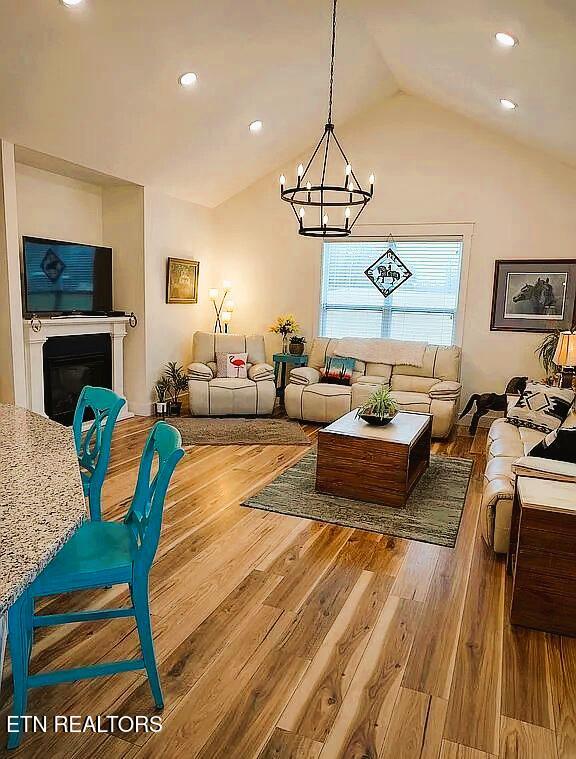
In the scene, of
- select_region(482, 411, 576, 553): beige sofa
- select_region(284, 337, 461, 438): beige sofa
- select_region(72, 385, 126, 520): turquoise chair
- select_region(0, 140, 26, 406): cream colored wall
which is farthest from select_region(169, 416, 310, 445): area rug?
select_region(72, 385, 126, 520): turquoise chair

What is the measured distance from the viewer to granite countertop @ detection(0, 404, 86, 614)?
3.87ft

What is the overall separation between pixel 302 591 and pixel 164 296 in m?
4.61

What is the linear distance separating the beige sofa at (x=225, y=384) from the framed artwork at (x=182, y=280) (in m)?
0.52

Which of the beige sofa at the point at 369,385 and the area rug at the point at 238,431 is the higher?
the beige sofa at the point at 369,385

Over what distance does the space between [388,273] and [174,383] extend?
9.77 feet

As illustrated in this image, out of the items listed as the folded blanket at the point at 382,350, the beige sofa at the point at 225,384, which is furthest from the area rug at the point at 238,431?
the folded blanket at the point at 382,350

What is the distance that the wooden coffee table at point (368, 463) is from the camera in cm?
398

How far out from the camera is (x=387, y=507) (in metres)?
3.98

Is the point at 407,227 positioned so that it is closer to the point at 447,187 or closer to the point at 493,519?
the point at 447,187

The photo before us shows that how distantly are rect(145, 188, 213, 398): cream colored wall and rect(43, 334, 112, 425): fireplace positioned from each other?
517 millimetres

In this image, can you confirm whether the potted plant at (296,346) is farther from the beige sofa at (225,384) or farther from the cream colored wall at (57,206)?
the cream colored wall at (57,206)

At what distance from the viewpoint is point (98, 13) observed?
11.9 feet

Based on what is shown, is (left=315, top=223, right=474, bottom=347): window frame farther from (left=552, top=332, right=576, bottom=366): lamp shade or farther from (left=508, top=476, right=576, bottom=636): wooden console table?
(left=508, top=476, right=576, bottom=636): wooden console table

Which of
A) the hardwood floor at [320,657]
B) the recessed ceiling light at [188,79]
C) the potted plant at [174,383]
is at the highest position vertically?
the recessed ceiling light at [188,79]
